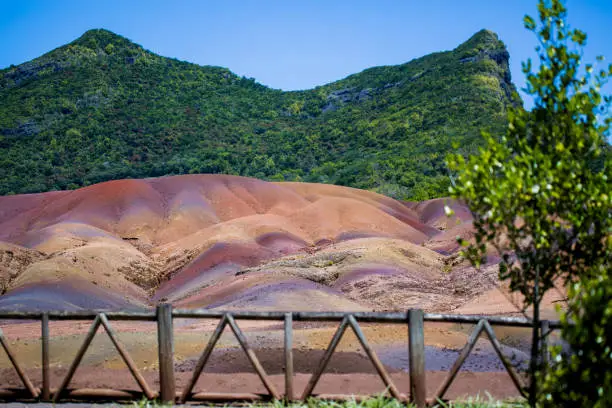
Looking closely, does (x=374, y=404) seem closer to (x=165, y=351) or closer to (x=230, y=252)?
(x=165, y=351)

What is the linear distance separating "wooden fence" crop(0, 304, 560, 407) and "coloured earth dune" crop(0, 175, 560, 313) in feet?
40.5

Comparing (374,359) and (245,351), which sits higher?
(245,351)

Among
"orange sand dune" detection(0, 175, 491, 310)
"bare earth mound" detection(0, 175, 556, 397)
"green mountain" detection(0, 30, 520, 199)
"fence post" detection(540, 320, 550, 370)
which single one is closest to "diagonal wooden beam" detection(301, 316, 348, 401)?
"bare earth mound" detection(0, 175, 556, 397)

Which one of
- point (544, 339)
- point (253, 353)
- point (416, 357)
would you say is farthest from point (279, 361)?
point (544, 339)

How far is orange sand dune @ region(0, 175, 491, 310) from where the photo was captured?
89.2 ft

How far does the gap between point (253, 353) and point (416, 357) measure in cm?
208

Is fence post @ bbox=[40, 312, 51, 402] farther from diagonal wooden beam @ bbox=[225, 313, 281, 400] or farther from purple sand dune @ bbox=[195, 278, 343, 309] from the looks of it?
purple sand dune @ bbox=[195, 278, 343, 309]

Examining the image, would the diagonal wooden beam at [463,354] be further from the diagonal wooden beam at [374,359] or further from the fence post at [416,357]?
the diagonal wooden beam at [374,359]

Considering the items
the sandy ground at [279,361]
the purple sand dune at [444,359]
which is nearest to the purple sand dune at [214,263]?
the sandy ground at [279,361]

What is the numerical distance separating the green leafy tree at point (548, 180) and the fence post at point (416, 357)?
166cm

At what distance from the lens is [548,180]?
6336mm

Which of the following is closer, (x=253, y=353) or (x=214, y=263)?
(x=253, y=353)

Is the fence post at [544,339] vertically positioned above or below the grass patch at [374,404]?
above

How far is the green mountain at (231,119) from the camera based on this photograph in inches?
3720
